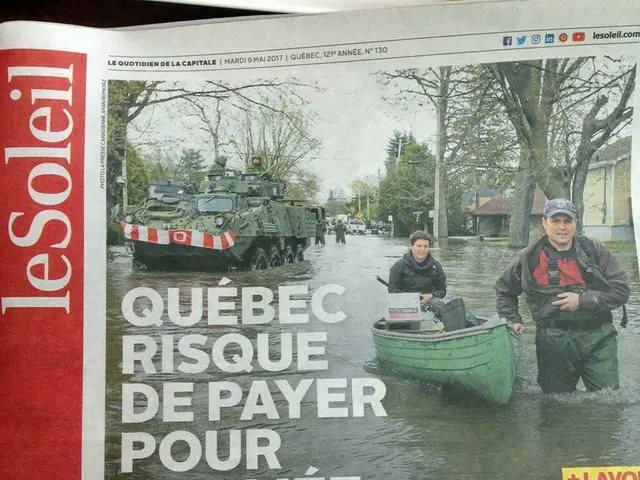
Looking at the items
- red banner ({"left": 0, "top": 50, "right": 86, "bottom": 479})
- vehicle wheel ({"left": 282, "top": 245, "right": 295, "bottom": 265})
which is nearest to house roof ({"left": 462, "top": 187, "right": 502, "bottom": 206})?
vehicle wheel ({"left": 282, "top": 245, "right": 295, "bottom": 265})

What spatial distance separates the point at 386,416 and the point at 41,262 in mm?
483

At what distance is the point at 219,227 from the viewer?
0.93m

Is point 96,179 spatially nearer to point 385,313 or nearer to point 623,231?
point 385,313

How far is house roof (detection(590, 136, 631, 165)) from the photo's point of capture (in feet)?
2.85

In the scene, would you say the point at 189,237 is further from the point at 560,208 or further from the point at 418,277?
the point at 560,208

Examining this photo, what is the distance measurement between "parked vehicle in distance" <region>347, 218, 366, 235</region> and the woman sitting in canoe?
0.06m

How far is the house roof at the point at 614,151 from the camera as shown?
0.87 m

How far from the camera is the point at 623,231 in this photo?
2.83 feet

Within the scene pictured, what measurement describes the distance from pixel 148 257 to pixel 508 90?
52 cm

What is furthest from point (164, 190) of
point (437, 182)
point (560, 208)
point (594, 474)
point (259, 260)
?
point (594, 474)

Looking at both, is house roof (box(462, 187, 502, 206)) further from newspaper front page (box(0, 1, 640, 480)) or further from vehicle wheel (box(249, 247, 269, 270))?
vehicle wheel (box(249, 247, 269, 270))

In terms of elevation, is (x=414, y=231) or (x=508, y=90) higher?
(x=508, y=90)

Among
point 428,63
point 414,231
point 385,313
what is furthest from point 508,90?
point 385,313

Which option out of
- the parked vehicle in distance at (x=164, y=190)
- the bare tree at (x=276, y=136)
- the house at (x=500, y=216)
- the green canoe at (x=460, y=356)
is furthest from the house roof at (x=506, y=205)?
the parked vehicle in distance at (x=164, y=190)
